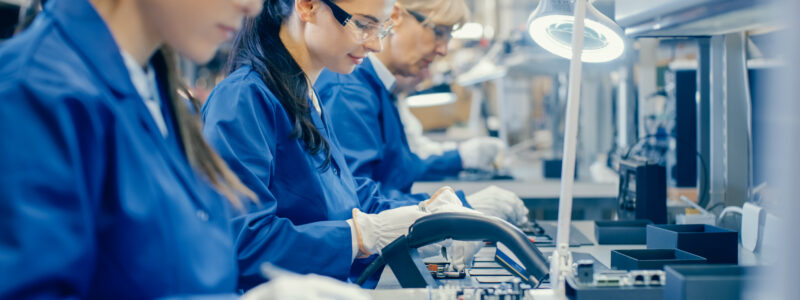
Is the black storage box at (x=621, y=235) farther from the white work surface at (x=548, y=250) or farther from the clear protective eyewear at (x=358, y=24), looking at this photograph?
the clear protective eyewear at (x=358, y=24)

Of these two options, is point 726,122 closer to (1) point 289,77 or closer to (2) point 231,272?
(1) point 289,77

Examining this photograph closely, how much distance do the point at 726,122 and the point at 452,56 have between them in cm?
836

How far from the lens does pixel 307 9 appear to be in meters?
1.65

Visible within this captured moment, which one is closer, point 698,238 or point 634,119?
point 698,238

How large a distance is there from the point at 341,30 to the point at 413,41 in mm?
1040

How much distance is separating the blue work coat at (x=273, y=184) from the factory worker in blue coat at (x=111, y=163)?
1.09 feet

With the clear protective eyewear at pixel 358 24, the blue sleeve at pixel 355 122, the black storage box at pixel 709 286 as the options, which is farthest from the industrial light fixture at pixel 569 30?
the blue sleeve at pixel 355 122

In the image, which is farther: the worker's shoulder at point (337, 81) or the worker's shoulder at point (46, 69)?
the worker's shoulder at point (337, 81)

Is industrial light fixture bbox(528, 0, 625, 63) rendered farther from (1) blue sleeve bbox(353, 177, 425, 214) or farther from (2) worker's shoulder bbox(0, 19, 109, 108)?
(2) worker's shoulder bbox(0, 19, 109, 108)

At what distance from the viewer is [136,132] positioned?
868mm

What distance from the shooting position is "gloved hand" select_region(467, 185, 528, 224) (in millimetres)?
2131

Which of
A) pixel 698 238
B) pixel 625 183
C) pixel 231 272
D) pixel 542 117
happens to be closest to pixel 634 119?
pixel 625 183

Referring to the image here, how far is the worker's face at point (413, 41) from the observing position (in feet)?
8.68

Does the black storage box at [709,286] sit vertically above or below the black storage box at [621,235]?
above
